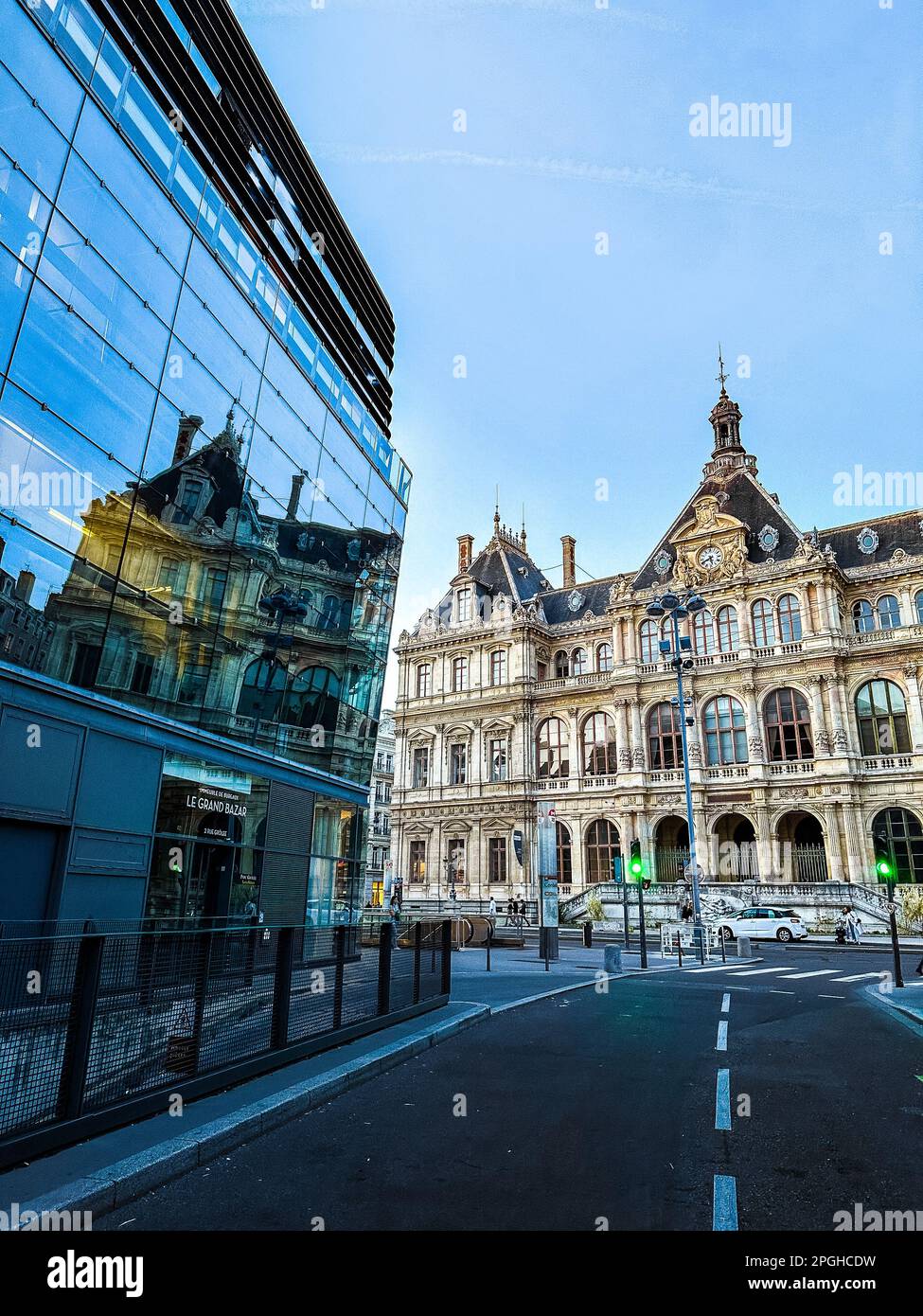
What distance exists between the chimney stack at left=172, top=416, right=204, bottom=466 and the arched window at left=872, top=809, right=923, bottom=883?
3573 centimetres

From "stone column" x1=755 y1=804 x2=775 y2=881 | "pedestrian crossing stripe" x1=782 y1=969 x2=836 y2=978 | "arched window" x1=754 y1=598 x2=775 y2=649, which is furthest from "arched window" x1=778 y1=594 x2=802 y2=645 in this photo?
"pedestrian crossing stripe" x1=782 y1=969 x2=836 y2=978

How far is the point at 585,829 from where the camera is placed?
158 ft

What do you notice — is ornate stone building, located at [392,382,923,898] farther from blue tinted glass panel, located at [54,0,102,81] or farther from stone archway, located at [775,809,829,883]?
blue tinted glass panel, located at [54,0,102,81]

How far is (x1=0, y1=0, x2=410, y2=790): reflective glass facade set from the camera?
1208cm

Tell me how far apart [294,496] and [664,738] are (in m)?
32.2

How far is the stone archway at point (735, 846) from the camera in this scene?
4391 cm

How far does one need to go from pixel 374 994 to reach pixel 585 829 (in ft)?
125

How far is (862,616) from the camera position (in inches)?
1727

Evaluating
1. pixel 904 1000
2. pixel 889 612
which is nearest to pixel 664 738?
pixel 889 612

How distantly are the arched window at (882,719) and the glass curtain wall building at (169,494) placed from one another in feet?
94.5

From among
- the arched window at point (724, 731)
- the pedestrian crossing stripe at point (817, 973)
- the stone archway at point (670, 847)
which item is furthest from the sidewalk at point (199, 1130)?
the stone archway at point (670, 847)

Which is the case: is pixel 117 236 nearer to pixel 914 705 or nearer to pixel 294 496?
pixel 294 496

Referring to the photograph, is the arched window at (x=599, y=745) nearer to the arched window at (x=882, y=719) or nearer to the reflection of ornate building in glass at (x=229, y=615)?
the arched window at (x=882, y=719)

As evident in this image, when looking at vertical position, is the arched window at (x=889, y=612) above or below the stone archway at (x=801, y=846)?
above
